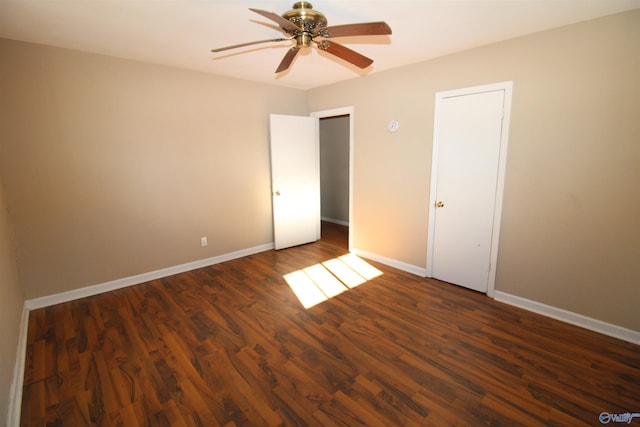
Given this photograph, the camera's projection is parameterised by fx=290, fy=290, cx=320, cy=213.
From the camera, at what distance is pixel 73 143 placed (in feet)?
9.65

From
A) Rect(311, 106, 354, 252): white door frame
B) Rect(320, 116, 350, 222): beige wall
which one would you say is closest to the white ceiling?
Rect(311, 106, 354, 252): white door frame

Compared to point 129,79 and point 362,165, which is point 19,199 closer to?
point 129,79

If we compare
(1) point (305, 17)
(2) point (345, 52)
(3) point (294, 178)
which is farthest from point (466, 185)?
(3) point (294, 178)

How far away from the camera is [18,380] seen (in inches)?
76.8

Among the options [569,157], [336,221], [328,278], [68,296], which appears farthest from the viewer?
[336,221]

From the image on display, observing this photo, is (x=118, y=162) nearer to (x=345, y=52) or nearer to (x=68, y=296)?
(x=68, y=296)

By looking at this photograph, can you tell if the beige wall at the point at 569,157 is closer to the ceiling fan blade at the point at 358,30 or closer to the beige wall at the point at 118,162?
the ceiling fan blade at the point at 358,30

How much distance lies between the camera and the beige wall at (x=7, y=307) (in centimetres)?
166

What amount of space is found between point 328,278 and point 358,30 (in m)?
2.65

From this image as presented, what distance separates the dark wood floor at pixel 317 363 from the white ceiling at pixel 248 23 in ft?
8.31

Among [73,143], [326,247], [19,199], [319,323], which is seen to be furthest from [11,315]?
[326,247]

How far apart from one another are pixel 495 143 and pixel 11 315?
436 centimetres

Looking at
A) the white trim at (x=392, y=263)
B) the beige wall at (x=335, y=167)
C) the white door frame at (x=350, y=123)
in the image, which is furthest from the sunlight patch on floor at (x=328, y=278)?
the beige wall at (x=335, y=167)

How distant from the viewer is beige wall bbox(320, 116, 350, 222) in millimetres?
6105
